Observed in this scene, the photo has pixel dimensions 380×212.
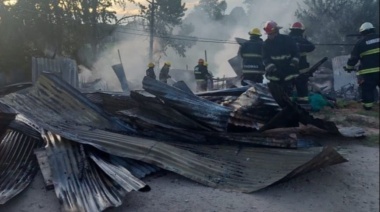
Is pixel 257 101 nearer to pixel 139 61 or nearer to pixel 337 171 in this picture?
pixel 337 171

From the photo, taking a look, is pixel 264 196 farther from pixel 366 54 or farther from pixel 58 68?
pixel 58 68

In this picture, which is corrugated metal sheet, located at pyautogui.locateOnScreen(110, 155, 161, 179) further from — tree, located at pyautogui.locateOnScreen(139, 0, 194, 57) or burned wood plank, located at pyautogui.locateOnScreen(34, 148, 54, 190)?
tree, located at pyautogui.locateOnScreen(139, 0, 194, 57)

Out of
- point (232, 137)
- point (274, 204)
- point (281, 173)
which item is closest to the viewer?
point (274, 204)

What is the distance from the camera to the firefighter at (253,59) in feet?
23.4

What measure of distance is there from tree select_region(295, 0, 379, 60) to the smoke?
7.26 feet

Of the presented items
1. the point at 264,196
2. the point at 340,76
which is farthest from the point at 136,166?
the point at 340,76

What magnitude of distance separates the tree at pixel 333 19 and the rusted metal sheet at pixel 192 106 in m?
6.08

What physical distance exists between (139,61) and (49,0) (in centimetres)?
791

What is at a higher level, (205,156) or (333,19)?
(333,19)

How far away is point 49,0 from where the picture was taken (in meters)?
19.6

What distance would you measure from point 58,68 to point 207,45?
18683mm

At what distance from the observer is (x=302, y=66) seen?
21.3 ft

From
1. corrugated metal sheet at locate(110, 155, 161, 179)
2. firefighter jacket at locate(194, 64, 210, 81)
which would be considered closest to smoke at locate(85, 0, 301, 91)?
firefighter jacket at locate(194, 64, 210, 81)

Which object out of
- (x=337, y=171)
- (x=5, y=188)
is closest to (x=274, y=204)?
(x=337, y=171)
